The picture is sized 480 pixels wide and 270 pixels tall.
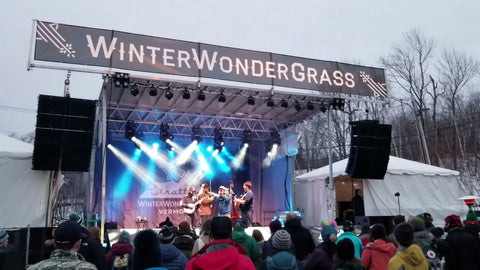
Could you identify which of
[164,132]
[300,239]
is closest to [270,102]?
[164,132]

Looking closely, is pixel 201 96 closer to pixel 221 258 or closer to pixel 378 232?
pixel 378 232

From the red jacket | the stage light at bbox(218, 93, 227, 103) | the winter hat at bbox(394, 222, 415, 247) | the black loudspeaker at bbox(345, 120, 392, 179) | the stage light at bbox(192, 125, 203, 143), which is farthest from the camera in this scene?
the stage light at bbox(192, 125, 203, 143)

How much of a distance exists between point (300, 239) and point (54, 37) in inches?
306

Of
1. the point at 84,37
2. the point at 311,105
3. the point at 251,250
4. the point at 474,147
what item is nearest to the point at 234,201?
the point at 311,105

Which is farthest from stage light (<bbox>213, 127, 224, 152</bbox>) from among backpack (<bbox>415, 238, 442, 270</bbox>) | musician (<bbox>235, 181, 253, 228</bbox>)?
backpack (<bbox>415, 238, 442, 270</bbox>)

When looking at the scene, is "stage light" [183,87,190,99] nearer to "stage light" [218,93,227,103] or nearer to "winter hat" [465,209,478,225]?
"stage light" [218,93,227,103]

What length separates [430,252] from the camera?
402 centimetres

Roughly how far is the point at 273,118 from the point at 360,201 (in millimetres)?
4604

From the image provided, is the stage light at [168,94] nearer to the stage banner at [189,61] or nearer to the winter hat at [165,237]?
the stage banner at [189,61]

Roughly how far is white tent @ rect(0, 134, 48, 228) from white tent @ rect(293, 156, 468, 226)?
926 cm

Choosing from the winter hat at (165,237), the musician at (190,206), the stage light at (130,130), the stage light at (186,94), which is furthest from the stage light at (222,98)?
the winter hat at (165,237)

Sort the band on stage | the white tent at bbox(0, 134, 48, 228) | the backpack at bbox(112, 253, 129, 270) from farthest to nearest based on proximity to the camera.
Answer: the band on stage
the white tent at bbox(0, 134, 48, 228)
the backpack at bbox(112, 253, 129, 270)

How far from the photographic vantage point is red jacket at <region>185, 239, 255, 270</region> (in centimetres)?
221

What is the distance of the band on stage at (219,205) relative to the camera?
11.5m
